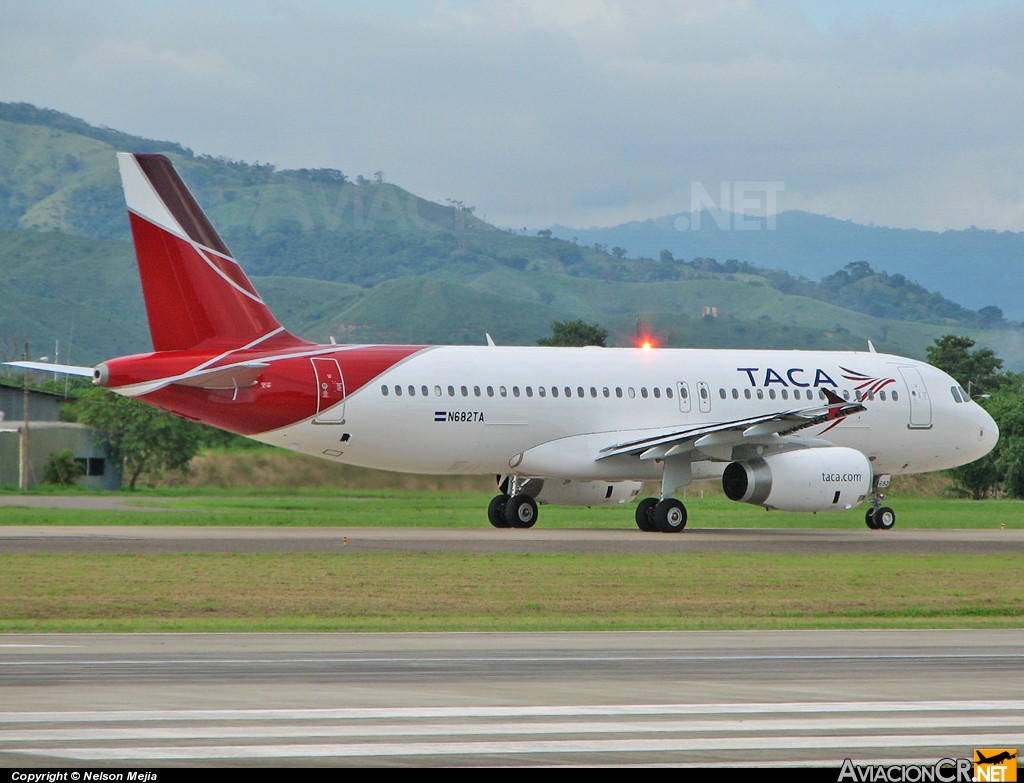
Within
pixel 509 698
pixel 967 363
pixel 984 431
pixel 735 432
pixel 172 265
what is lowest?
pixel 509 698

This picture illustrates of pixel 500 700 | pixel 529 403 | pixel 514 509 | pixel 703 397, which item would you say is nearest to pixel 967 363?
A: pixel 703 397

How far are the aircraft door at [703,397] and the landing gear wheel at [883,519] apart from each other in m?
5.13

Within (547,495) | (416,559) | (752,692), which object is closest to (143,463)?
(547,495)

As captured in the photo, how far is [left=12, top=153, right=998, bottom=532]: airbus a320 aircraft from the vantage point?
3400 centimetres

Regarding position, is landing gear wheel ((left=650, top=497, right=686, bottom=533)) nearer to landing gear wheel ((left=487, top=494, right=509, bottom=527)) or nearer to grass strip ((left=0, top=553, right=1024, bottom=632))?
landing gear wheel ((left=487, top=494, right=509, bottom=527))

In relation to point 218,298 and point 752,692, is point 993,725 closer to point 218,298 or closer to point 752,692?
point 752,692

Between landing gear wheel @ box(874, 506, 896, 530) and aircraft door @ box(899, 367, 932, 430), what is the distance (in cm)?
276

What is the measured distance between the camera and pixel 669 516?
121 ft

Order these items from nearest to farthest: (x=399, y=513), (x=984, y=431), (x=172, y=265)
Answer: (x=172, y=265) → (x=399, y=513) → (x=984, y=431)

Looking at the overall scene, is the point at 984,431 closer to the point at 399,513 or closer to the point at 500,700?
the point at 399,513

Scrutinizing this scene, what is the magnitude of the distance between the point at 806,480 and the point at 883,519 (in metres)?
5.13

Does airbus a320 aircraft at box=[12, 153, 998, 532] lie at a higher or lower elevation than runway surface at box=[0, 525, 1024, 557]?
higher

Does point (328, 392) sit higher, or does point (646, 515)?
point (328, 392)

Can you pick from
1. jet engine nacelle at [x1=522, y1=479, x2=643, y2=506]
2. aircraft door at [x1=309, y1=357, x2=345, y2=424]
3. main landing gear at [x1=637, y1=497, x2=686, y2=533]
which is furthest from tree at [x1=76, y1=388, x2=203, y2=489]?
main landing gear at [x1=637, y1=497, x2=686, y2=533]
